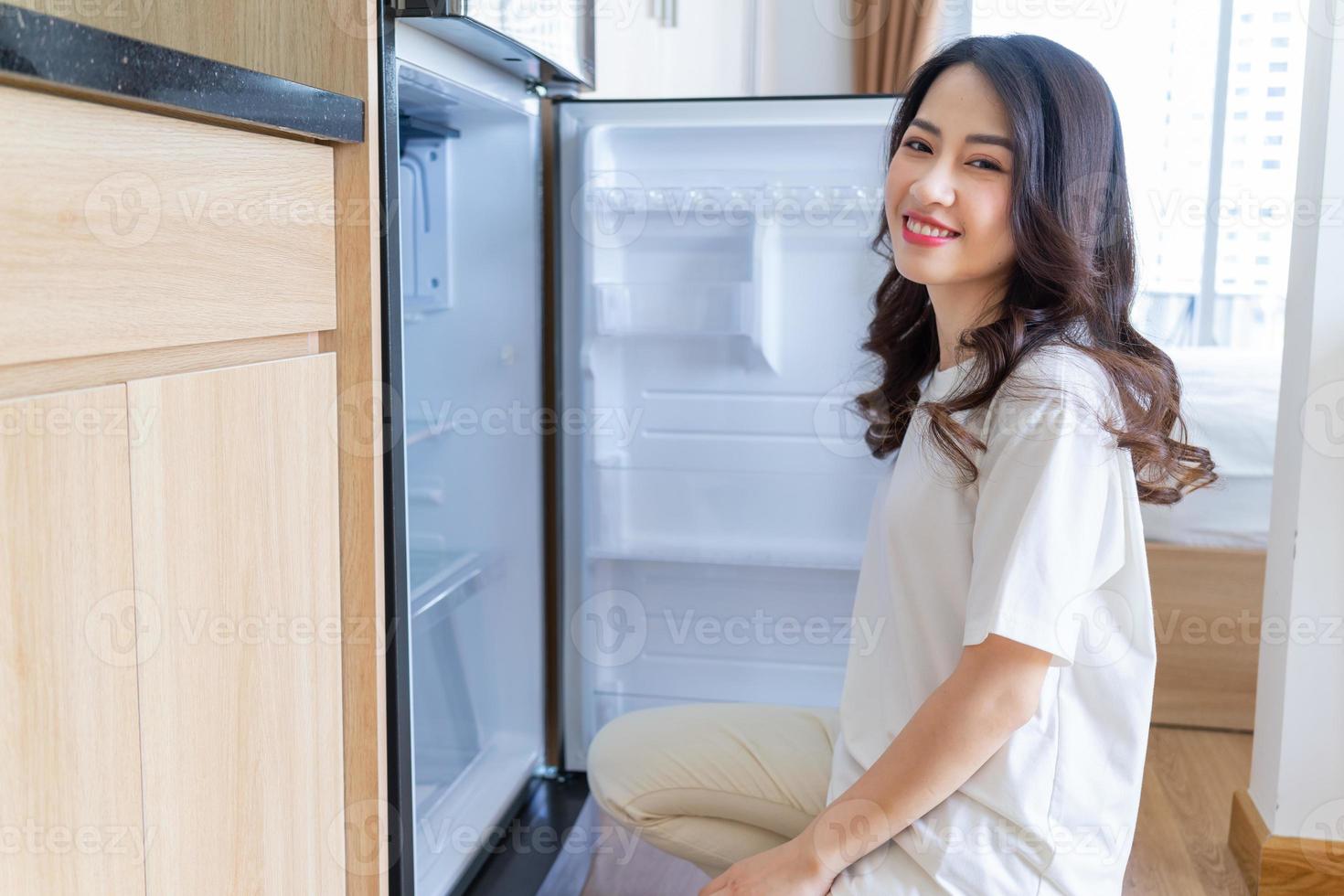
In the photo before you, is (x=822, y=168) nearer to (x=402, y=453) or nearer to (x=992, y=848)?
(x=402, y=453)

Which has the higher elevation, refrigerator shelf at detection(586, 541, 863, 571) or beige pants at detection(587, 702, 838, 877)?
refrigerator shelf at detection(586, 541, 863, 571)

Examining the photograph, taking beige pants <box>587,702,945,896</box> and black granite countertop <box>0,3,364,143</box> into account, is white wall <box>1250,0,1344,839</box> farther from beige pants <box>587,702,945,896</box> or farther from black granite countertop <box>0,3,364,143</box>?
black granite countertop <box>0,3,364,143</box>

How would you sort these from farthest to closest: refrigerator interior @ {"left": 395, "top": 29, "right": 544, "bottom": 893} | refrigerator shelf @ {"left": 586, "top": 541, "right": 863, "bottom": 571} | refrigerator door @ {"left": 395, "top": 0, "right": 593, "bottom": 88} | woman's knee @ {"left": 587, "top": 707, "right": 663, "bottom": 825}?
1. refrigerator shelf @ {"left": 586, "top": 541, "right": 863, "bottom": 571}
2. refrigerator interior @ {"left": 395, "top": 29, "right": 544, "bottom": 893}
3. woman's knee @ {"left": 587, "top": 707, "right": 663, "bottom": 825}
4. refrigerator door @ {"left": 395, "top": 0, "right": 593, "bottom": 88}

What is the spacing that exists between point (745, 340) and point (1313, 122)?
853 mm

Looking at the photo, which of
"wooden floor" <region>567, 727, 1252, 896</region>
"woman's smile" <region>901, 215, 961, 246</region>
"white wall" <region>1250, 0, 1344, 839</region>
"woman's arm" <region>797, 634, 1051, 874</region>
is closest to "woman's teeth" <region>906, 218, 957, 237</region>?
"woman's smile" <region>901, 215, 961, 246</region>

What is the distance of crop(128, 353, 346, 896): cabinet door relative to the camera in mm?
849

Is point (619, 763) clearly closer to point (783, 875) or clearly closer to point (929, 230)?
point (783, 875)

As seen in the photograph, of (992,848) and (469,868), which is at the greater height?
(992,848)

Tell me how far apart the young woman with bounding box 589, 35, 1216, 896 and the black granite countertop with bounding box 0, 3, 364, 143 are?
532mm

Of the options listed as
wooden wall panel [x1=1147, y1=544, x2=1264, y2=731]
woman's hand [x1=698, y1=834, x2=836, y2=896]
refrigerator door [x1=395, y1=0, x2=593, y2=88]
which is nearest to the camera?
woman's hand [x1=698, y1=834, x2=836, y2=896]

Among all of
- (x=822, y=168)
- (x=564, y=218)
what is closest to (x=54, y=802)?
(x=564, y=218)

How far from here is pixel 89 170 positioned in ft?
2.47

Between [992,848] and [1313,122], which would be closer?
[992,848]

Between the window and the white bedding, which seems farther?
the window
